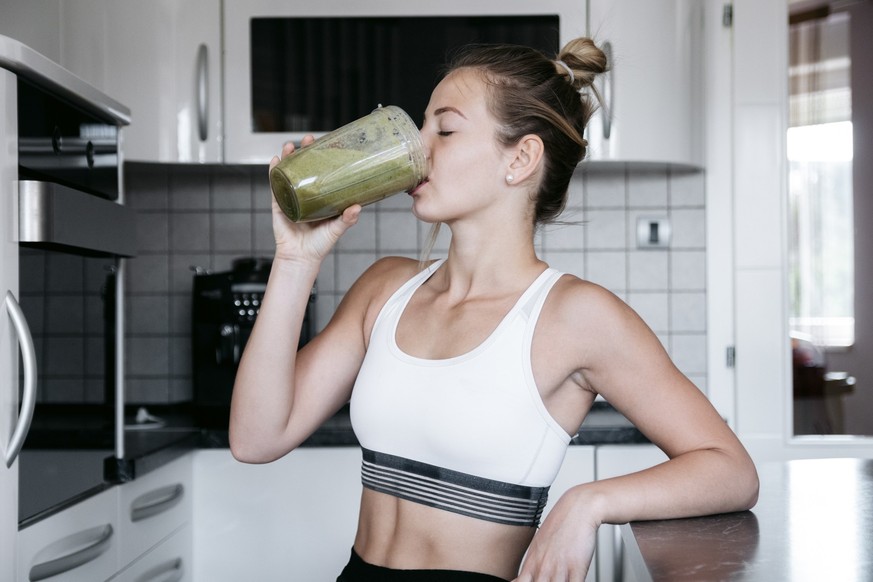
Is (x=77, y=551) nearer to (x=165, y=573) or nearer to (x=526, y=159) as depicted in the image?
(x=165, y=573)

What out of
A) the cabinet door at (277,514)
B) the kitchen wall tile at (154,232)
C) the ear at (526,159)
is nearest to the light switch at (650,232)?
the cabinet door at (277,514)

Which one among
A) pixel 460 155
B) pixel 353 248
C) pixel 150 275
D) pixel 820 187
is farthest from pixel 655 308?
pixel 460 155

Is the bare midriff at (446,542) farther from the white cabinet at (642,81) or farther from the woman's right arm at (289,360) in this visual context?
the white cabinet at (642,81)

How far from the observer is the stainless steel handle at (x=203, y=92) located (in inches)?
89.7

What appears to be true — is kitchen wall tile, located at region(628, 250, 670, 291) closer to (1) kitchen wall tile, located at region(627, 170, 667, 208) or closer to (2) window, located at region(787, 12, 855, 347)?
(1) kitchen wall tile, located at region(627, 170, 667, 208)

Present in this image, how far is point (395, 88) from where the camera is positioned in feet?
7.57

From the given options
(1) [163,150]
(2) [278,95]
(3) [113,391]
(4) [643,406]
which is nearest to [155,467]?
(3) [113,391]

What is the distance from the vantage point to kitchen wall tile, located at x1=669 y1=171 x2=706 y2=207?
101 inches

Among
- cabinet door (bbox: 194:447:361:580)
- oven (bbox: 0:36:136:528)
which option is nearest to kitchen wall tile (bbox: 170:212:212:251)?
cabinet door (bbox: 194:447:361:580)

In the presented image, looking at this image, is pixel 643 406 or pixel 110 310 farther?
pixel 110 310

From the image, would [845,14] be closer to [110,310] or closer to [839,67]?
[839,67]

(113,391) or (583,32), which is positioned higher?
(583,32)

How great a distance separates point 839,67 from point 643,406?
1.88 metres

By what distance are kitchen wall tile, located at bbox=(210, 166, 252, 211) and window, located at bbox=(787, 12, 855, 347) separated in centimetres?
154
